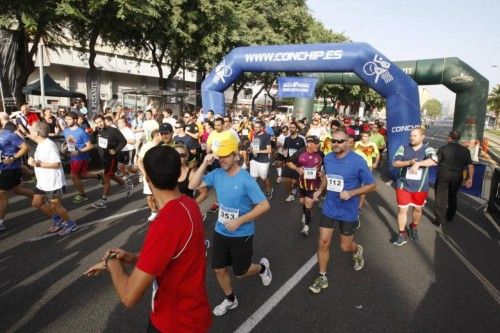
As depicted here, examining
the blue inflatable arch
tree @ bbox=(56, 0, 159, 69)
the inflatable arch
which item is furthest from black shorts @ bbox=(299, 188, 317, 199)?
tree @ bbox=(56, 0, 159, 69)

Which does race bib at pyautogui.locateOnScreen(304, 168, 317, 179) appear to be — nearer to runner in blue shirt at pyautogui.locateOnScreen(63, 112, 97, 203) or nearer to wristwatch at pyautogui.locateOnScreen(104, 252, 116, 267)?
runner in blue shirt at pyautogui.locateOnScreen(63, 112, 97, 203)

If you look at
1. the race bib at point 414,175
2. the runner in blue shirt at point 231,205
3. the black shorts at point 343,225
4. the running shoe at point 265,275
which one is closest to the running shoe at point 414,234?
the race bib at point 414,175

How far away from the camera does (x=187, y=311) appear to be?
1907mm

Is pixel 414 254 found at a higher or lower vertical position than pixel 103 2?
lower

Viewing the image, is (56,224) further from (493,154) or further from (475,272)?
(493,154)

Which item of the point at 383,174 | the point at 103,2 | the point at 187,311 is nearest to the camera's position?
the point at 187,311

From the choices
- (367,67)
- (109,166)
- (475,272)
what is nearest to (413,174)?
(475,272)

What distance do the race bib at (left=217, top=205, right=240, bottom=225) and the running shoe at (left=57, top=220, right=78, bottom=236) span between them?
3.44 meters

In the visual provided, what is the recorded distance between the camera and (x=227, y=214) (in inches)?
135

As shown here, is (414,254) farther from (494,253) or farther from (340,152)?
(340,152)

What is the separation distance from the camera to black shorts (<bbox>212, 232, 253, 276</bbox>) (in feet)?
11.1

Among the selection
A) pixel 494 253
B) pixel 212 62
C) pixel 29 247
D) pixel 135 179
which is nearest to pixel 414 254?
pixel 494 253

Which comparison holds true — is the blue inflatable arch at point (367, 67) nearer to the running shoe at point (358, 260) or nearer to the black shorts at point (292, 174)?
the black shorts at point (292, 174)

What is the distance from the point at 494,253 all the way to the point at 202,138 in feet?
24.5
